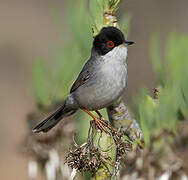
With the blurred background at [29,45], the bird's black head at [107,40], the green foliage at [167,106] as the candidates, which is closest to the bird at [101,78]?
the bird's black head at [107,40]

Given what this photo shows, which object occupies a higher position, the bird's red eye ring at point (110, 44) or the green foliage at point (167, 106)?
the bird's red eye ring at point (110, 44)

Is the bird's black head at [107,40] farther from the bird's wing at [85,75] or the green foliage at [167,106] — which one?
the green foliage at [167,106]

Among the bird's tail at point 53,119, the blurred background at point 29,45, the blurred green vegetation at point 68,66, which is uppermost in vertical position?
the blurred green vegetation at point 68,66

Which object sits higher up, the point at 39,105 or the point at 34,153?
the point at 39,105

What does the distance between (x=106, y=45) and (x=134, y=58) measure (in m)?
7.42

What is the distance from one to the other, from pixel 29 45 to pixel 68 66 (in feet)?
→ 31.5

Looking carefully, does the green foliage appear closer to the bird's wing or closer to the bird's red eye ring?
the bird's red eye ring

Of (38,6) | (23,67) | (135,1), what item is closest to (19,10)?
(38,6)

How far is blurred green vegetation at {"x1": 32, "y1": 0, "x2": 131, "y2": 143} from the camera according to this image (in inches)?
152

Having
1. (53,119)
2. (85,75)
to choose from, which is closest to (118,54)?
(85,75)

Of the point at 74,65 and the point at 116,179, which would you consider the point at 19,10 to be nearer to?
the point at 74,65

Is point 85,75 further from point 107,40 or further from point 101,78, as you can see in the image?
point 107,40

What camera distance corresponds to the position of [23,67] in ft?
41.6

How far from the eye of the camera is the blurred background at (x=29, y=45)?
9.05 meters
